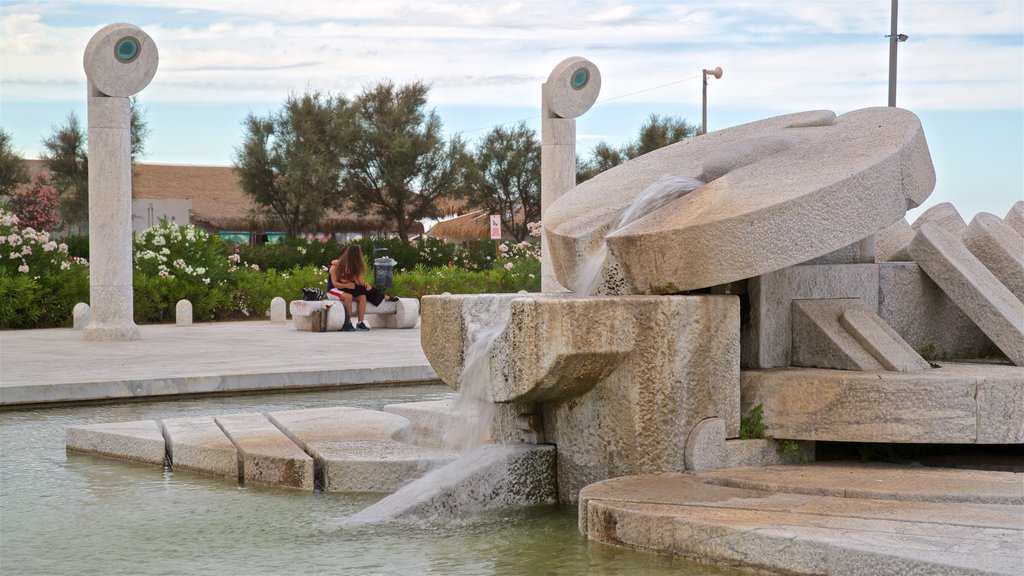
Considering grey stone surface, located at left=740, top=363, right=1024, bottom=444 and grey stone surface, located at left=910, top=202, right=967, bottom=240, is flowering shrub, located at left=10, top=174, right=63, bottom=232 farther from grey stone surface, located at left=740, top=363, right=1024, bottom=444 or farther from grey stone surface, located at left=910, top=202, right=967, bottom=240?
grey stone surface, located at left=740, top=363, right=1024, bottom=444

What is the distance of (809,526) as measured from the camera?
3650 mm

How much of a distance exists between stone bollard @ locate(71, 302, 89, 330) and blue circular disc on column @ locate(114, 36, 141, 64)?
3474mm

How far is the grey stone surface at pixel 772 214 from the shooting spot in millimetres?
4566

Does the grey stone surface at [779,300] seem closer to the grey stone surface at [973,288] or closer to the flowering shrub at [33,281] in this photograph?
the grey stone surface at [973,288]

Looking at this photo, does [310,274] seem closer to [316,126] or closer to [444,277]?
[444,277]

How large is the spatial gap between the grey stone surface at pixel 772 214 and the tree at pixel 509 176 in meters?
39.8

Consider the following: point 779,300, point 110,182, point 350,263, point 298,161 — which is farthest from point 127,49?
point 298,161

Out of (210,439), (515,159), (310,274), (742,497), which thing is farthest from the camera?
(515,159)

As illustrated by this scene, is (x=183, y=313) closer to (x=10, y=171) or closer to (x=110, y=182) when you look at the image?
(x=110, y=182)

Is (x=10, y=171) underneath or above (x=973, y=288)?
above

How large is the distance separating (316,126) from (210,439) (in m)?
37.7

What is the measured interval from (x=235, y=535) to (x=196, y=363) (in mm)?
5751

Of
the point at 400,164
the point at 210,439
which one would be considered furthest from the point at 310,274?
the point at 400,164

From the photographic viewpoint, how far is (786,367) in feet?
16.9
